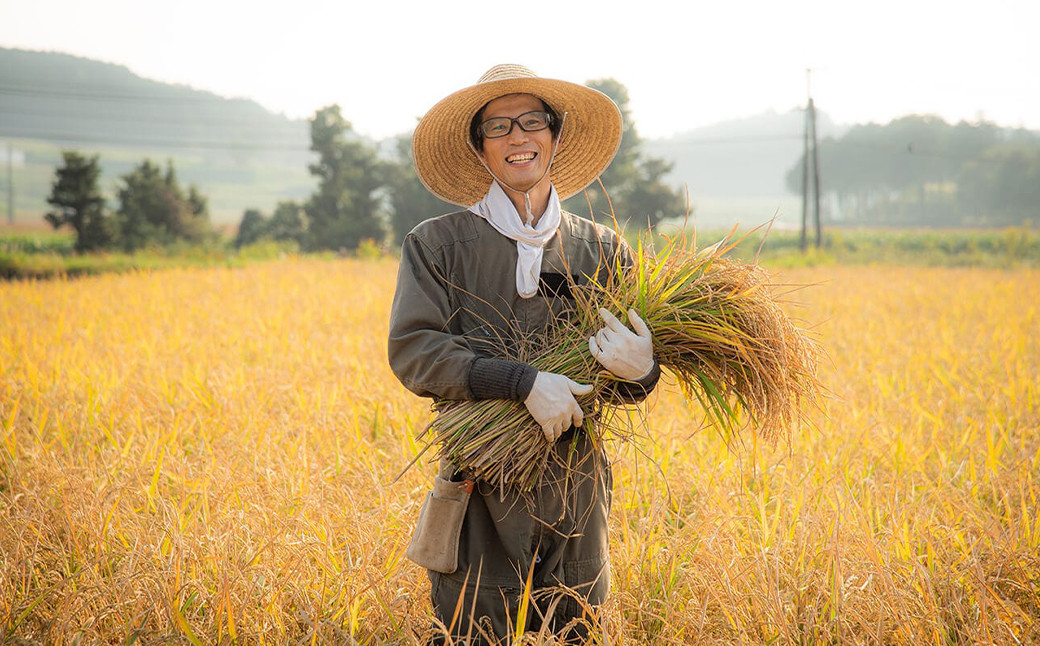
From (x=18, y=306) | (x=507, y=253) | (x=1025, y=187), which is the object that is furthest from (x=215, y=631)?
(x=1025, y=187)

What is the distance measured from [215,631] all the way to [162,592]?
16 centimetres

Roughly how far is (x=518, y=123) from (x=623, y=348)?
63 cm

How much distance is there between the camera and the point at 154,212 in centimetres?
2677

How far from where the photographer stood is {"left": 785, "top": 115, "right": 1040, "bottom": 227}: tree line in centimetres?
7869

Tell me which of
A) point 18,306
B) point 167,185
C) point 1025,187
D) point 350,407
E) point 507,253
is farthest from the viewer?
point 1025,187

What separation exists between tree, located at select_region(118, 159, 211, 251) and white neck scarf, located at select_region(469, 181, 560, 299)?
26.5 metres

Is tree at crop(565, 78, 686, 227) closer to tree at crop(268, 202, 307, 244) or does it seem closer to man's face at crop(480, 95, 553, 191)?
tree at crop(268, 202, 307, 244)

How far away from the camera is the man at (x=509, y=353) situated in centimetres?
166

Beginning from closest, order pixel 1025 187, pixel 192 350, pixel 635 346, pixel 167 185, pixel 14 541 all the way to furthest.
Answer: pixel 635 346 → pixel 14 541 → pixel 192 350 → pixel 167 185 → pixel 1025 187

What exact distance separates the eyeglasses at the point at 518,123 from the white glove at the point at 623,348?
1.68ft

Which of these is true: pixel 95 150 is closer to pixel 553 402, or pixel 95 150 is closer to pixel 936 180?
pixel 936 180

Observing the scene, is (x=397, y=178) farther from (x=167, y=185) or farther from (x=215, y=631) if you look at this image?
(x=215, y=631)

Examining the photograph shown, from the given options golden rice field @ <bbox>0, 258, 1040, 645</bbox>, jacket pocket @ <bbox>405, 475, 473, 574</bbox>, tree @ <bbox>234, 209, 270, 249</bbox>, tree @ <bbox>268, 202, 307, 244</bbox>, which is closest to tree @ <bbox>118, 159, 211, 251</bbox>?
tree @ <bbox>234, 209, 270, 249</bbox>

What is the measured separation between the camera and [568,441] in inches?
71.6
